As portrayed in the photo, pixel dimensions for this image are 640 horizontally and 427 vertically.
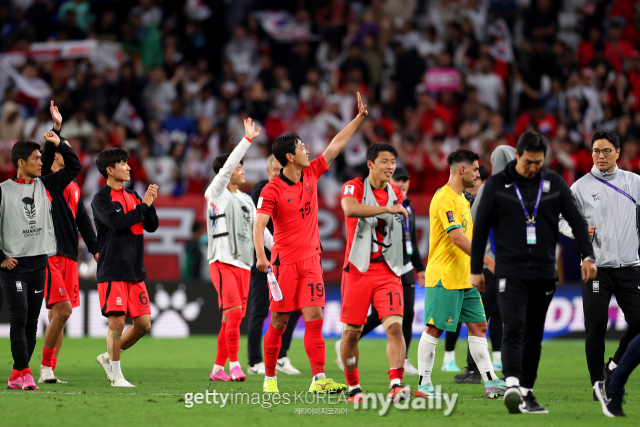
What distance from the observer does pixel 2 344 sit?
1347 cm

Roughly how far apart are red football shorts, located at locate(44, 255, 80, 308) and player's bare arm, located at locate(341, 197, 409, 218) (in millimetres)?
3669

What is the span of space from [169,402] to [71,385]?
2.06 metres

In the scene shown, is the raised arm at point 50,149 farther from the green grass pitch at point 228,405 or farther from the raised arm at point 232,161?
the green grass pitch at point 228,405

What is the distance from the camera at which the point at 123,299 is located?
866cm

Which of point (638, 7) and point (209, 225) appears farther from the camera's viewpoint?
point (638, 7)

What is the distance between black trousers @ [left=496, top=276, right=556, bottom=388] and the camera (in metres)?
6.66

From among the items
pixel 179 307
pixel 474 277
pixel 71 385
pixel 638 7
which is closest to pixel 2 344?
pixel 179 307

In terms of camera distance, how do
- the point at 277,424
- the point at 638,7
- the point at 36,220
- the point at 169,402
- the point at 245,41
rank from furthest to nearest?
the point at 245,41 < the point at 638,7 < the point at 36,220 < the point at 169,402 < the point at 277,424

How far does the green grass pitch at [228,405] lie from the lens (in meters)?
6.31

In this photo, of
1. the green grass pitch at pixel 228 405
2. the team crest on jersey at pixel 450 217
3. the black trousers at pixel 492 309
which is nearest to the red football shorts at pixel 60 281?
the green grass pitch at pixel 228 405

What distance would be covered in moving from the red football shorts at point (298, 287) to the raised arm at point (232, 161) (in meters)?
1.49

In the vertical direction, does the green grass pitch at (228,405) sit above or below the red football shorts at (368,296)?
below

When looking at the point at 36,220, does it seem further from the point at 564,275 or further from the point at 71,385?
the point at 564,275

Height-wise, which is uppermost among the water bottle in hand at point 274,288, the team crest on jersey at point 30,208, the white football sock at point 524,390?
the team crest on jersey at point 30,208
